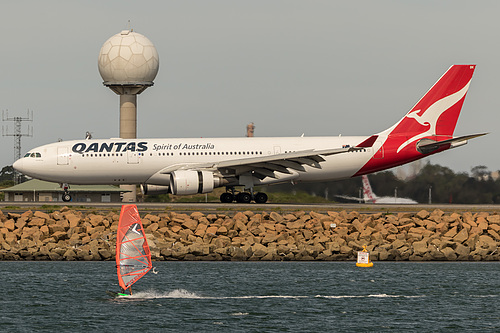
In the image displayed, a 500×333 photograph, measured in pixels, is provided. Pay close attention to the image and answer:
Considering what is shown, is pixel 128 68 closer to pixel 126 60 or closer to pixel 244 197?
pixel 126 60

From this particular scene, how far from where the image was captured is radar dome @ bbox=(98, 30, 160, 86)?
68.2 m

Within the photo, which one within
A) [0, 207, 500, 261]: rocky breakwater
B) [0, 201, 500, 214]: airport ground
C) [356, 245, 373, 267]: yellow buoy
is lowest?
[356, 245, 373, 267]: yellow buoy

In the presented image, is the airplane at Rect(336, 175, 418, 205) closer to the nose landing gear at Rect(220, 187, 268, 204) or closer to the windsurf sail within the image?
the nose landing gear at Rect(220, 187, 268, 204)

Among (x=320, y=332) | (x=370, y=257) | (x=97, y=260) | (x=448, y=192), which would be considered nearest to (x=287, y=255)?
(x=370, y=257)

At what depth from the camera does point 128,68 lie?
68.4 meters

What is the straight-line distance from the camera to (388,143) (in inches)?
1921

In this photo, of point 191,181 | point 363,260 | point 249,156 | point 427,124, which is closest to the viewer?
point 363,260

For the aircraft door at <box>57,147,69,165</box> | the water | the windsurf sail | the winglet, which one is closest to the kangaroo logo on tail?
the winglet

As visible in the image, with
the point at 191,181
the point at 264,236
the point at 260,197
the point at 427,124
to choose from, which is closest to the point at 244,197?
the point at 260,197

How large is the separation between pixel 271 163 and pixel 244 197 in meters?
3.23

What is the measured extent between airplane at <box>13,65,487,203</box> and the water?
48.0 feet

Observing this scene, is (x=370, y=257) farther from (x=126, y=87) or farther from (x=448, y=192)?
(x=126, y=87)

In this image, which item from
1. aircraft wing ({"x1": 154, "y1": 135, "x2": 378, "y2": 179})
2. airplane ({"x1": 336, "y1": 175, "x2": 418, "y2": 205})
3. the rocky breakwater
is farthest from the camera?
airplane ({"x1": 336, "y1": 175, "x2": 418, "y2": 205})

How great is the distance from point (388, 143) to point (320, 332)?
28.4 m
